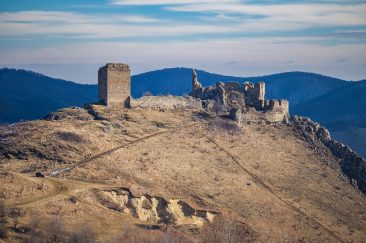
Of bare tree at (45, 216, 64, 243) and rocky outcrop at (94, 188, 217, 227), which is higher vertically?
bare tree at (45, 216, 64, 243)

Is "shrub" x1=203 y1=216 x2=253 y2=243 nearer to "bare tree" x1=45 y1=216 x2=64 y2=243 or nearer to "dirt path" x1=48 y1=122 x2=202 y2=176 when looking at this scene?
"bare tree" x1=45 y1=216 x2=64 y2=243

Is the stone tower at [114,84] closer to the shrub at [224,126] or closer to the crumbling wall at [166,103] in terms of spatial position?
the crumbling wall at [166,103]

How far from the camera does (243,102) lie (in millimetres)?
123562

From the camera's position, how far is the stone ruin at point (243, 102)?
383 ft

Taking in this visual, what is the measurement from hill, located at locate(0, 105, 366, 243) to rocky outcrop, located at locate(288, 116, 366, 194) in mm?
313

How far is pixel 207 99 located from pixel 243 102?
6.07m

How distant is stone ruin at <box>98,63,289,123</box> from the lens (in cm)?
10369

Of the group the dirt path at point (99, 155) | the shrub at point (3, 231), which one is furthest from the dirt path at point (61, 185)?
the shrub at point (3, 231)

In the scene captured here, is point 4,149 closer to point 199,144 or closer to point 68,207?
point 68,207

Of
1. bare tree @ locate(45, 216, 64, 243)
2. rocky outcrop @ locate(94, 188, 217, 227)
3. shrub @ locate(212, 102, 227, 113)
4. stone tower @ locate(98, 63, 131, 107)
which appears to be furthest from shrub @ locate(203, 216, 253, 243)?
shrub @ locate(212, 102, 227, 113)

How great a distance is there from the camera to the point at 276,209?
91312 millimetres

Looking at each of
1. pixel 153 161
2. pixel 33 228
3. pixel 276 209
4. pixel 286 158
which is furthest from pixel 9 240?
pixel 286 158

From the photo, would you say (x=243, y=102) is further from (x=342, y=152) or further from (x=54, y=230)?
(x=54, y=230)

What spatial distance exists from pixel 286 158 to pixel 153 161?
22644 mm
